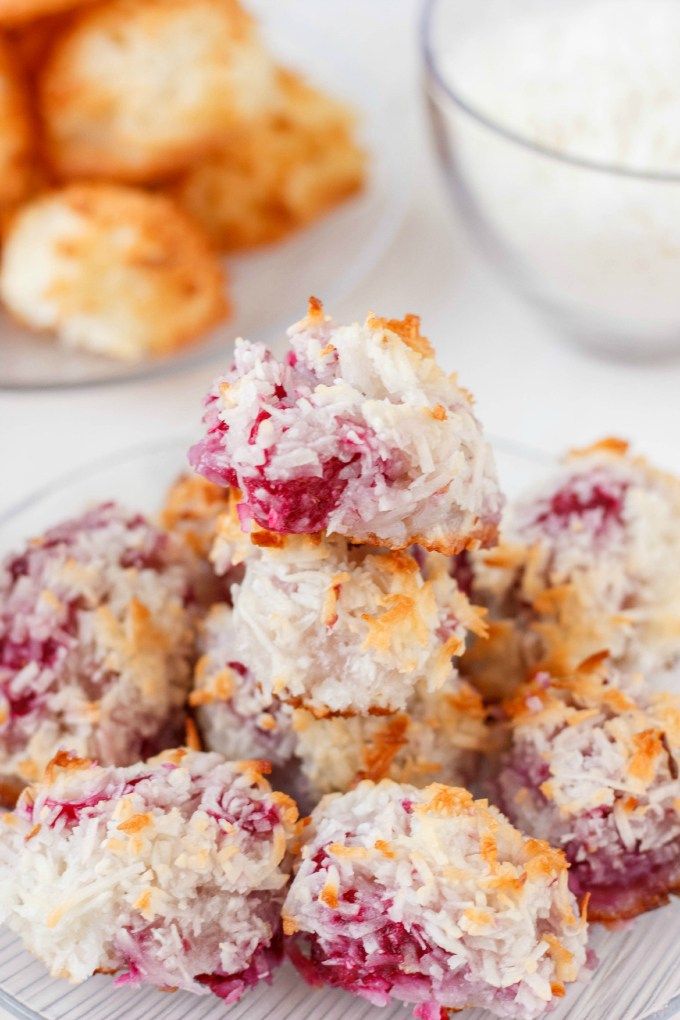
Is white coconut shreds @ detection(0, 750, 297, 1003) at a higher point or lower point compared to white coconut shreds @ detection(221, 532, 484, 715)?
lower

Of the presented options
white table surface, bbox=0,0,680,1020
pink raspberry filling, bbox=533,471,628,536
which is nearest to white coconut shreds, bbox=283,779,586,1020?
pink raspberry filling, bbox=533,471,628,536

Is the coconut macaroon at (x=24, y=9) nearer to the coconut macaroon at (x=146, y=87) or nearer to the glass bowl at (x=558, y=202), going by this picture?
the coconut macaroon at (x=146, y=87)

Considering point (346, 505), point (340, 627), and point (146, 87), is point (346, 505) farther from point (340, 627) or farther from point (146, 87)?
point (146, 87)

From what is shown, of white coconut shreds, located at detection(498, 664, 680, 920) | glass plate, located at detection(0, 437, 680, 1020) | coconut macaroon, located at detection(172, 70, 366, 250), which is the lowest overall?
glass plate, located at detection(0, 437, 680, 1020)

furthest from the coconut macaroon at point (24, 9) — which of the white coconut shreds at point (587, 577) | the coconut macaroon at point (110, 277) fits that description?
the white coconut shreds at point (587, 577)

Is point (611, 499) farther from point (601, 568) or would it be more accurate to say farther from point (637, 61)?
point (637, 61)

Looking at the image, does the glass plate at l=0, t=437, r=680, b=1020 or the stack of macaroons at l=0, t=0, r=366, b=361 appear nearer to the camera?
the glass plate at l=0, t=437, r=680, b=1020

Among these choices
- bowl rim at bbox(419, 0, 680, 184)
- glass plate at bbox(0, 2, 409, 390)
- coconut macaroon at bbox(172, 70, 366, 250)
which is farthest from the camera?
coconut macaroon at bbox(172, 70, 366, 250)

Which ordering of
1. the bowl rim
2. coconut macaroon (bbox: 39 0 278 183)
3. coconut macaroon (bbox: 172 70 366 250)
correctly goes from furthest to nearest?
coconut macaroon (bbox: 172 70 366 250), coconut macaroon (bbox: 39 0 278 183), the bowl rim

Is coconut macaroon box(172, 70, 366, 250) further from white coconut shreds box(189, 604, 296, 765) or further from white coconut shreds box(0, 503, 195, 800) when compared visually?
white coconut shreds box(189, 604, 296, 765)
